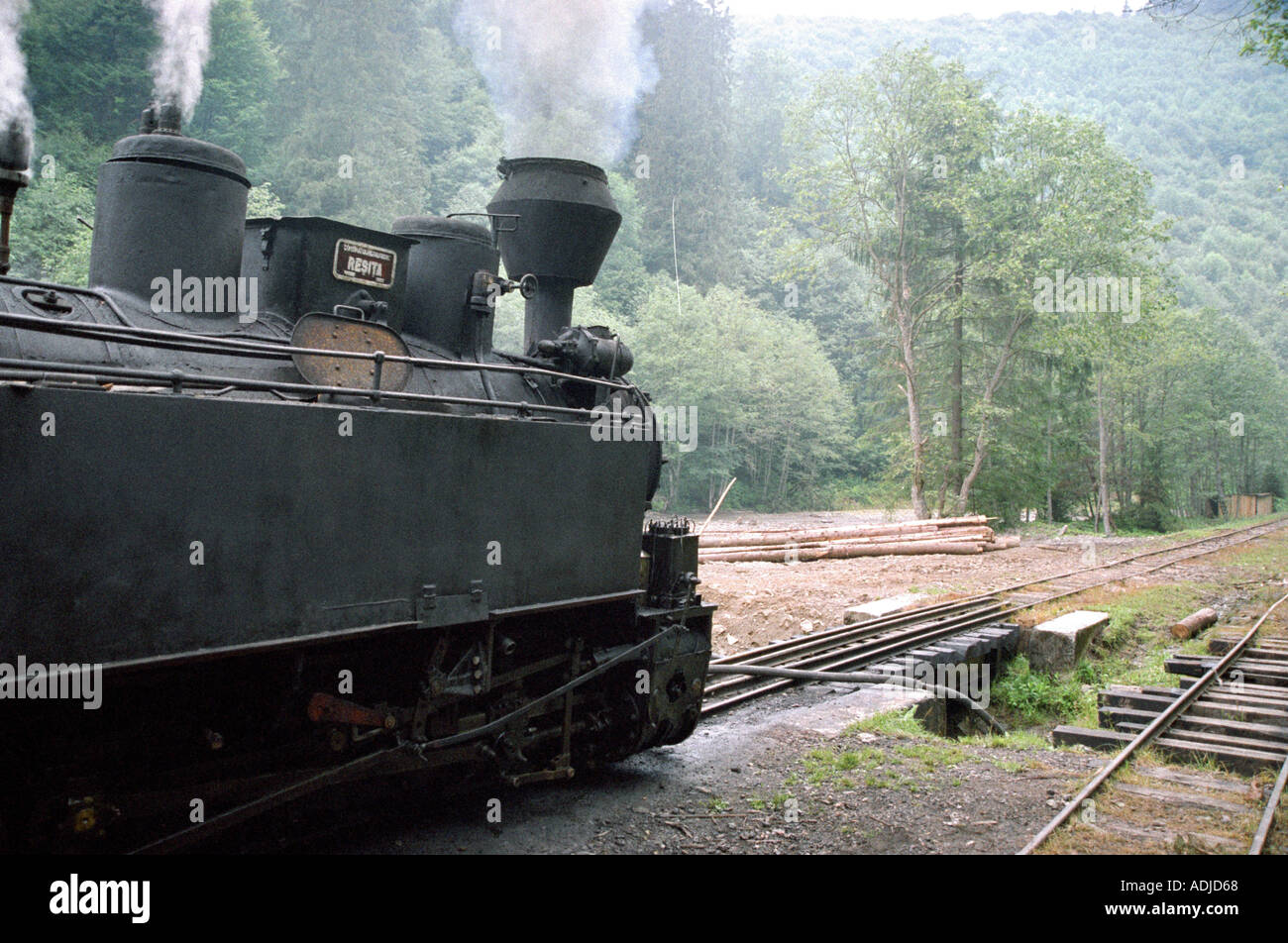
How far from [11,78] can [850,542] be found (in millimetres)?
20409

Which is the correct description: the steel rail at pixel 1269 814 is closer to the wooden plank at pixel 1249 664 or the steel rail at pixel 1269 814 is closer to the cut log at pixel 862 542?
the wooden plank at pixel 1249 664

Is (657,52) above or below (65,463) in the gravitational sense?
above

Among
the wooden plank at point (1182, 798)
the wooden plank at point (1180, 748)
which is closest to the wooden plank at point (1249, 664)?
the wooden plank at point (1180, 748)

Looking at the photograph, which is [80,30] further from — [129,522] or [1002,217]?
[1002,217]

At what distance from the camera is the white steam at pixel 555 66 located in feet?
43.0

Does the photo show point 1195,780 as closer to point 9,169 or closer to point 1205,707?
point 1205,707

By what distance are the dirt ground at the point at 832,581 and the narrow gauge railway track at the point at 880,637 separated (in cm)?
89

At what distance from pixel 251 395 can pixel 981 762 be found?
6.17 meters

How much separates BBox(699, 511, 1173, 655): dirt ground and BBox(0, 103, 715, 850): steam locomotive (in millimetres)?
6743

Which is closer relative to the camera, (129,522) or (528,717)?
(129,522)

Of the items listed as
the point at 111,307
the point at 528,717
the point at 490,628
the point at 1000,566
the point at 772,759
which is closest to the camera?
the point at 111,307
